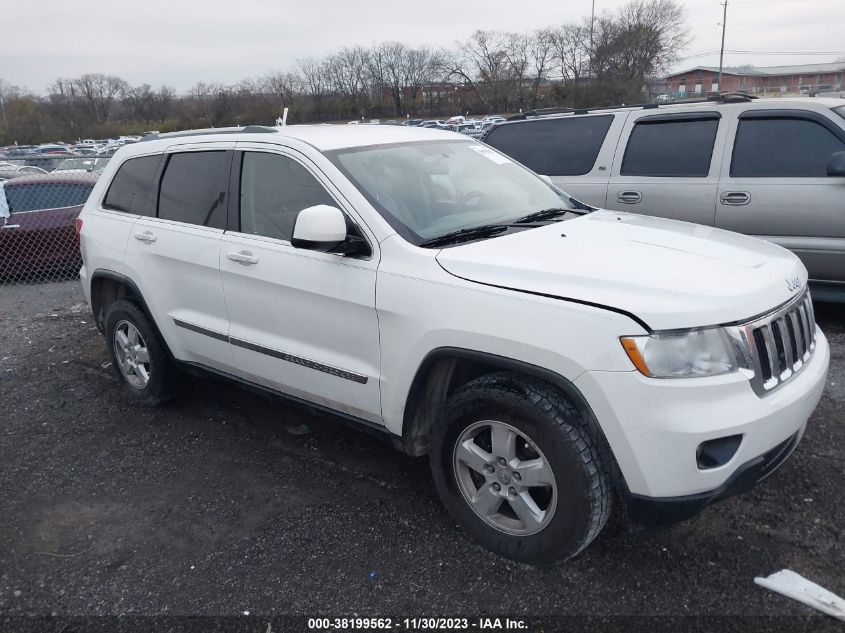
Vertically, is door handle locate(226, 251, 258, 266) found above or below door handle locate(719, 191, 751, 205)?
above

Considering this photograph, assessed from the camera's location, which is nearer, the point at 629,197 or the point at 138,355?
the point at 138,355

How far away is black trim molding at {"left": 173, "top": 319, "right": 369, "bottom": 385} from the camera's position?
3145 mm

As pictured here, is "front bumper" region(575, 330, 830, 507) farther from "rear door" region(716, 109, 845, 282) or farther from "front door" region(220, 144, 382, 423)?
"rear door" region(716, 109, 845, 282)

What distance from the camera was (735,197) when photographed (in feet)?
Answer: 17.8

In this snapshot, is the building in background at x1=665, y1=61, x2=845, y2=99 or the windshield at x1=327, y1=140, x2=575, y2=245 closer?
the windshield at x1=327, y1=140, x2=575, y2=245

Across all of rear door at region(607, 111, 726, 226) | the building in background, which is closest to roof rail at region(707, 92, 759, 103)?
rear door at region(607, 111, 726, 226)

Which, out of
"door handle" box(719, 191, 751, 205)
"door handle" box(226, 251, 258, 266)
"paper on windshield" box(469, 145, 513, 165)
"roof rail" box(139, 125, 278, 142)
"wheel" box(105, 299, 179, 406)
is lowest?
"wheel" box(105, 299, 179, 406)

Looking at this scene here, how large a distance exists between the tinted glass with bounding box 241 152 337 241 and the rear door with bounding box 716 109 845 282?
3.72 meters

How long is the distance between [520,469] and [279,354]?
1448 mm

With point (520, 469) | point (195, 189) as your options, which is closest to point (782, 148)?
point (520, 469)

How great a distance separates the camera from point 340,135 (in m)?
3.68

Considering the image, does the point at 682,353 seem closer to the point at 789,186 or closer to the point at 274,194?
the point at 274,194

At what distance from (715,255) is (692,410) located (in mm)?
871

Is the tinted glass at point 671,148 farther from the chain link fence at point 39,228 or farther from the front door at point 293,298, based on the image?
the chain link fence at point 39,228
